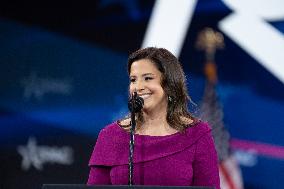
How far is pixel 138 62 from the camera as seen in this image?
209 centimetres

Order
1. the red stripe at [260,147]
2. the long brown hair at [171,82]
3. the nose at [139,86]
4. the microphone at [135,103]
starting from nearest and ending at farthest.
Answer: the microphone at [135,103]
the nose at [139,86]
the long brown hair at [171,82]
the red stripe at [260,147]

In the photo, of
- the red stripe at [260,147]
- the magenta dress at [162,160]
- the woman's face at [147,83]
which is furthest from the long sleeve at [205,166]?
the red stripe at [260,147]

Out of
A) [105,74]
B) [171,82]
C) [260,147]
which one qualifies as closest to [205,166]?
[171,82]

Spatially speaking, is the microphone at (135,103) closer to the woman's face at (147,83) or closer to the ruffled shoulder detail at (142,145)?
the woman's face at (147,83)

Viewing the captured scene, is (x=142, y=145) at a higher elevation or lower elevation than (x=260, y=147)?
lower

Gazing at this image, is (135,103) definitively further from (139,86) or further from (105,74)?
(105,74)

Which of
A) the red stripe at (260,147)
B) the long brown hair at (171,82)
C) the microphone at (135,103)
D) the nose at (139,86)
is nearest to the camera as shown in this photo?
the microphone at (135,103)

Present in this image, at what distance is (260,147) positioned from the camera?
371cm

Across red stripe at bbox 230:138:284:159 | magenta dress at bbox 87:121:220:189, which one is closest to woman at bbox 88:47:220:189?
magenta dress at bbox 87:121:220:189

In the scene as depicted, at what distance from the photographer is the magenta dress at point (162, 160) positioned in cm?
198

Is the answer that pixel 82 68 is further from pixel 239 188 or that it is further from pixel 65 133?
pixel 239 188

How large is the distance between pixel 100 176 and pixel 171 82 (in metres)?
0.44

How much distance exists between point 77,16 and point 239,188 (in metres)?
1.70

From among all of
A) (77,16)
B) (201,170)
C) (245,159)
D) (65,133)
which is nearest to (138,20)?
(77,16)
